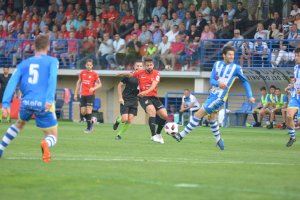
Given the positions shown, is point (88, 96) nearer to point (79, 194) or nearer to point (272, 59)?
point (272, 59)

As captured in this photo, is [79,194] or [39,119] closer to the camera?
[79,194]

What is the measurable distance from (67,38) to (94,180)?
27845 mm

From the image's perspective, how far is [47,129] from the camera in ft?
43.7

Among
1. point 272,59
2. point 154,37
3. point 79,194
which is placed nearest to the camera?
point 79,194

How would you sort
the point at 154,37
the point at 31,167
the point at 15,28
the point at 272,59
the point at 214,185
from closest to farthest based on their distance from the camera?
the point at 214,185
the point at 31,167
the point at 272,59
the point at 154,37
the point at 15,28

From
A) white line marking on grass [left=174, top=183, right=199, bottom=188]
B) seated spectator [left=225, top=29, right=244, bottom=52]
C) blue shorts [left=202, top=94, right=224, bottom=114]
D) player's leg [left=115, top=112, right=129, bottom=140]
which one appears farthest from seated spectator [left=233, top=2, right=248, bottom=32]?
white line marking on grass [left=174, top=183, right=199, bottom=188]

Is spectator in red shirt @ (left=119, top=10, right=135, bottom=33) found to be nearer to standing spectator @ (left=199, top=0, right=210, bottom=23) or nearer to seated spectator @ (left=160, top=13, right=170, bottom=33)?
seated spectator @ (left=160, top=13, right=170, bottom=33)

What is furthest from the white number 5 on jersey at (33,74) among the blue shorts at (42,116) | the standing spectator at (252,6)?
the standing spectator at (252,6)

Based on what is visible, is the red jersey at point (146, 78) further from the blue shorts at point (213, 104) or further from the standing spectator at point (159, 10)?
the standing spectator at point (159, 10)

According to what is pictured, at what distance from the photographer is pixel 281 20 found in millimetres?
33531

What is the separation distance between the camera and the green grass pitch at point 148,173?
32.1 ft

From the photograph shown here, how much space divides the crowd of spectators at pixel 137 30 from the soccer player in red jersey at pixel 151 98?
37.9 feet

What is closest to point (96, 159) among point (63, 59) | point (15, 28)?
point (63, 59)

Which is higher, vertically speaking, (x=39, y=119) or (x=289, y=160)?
(x=39, y=119)
